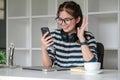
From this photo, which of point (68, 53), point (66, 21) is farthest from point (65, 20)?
point (68, 53)

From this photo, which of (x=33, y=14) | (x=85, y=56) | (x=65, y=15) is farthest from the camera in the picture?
(x=33, y=14)

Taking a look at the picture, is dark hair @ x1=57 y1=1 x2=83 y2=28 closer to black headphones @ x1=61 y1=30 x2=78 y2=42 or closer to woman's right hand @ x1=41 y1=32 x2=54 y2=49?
black headphones @ x1=61 y1=30 x2=78 y2=42

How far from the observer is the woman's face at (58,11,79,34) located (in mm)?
1770

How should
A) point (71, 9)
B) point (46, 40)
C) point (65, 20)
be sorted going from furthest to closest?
point (71, 9) → point (65, 20) → point (46, 40)

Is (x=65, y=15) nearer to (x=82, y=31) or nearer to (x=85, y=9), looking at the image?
(x=82, y=31)

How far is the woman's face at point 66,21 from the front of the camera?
1.77 meters

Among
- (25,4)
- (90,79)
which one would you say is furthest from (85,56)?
(25,4)

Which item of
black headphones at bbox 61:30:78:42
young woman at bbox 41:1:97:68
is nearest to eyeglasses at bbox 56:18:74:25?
young woman at bbox 41:1:97:68

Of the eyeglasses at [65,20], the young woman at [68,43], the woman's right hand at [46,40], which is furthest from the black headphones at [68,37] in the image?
the woman's right hand at [46,40]

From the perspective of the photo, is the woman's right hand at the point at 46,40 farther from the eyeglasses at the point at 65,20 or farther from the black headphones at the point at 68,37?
the black headphones at the point at 68,37

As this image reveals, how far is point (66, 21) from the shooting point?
179 centimetres

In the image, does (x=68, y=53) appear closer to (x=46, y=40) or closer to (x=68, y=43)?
(x=68, y=43)

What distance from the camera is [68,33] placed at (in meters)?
1.93

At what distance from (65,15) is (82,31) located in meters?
0.18
